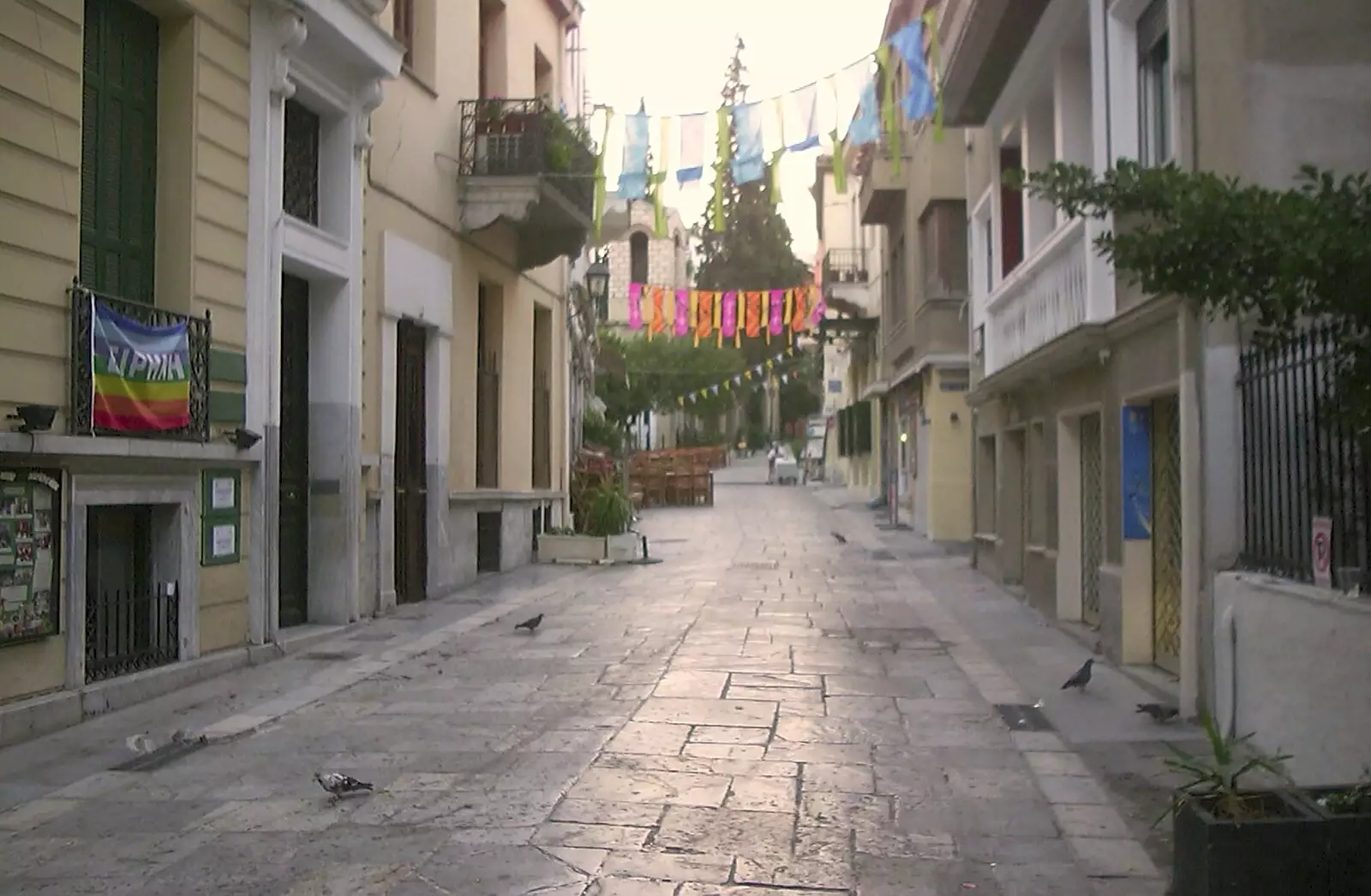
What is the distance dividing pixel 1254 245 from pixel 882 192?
69.8ft

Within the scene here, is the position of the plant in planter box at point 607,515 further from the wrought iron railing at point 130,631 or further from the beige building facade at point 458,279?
the wrought iron railing at point 130,631

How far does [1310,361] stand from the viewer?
6363mm

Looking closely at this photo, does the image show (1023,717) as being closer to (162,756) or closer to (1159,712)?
(1159,712)

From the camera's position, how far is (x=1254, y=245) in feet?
14.4

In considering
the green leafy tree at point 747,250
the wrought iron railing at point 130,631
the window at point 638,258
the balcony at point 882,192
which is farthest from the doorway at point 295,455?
the green leafy tree at point 747,250

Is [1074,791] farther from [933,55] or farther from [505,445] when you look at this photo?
[505,445]

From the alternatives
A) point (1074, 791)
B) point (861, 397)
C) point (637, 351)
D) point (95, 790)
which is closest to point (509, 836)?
point (95, 790)

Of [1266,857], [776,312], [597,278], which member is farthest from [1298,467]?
[776,312]

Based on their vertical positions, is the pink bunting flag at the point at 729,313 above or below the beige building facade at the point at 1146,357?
above

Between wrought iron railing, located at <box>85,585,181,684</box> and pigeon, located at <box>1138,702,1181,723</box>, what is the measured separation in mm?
6891

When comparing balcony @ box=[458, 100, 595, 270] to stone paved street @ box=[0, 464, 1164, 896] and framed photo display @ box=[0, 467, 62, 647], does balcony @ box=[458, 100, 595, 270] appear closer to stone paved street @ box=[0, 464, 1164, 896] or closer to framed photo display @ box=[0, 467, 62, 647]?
stone paved street @ box=[0, 464, 1164, 896]

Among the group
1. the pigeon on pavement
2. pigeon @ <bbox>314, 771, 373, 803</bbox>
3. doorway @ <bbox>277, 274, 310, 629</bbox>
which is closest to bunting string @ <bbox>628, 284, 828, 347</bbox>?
doorway @ <bbox>277, 274, 310, 629</bbox>

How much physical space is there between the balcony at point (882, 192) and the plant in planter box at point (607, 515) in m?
8.44

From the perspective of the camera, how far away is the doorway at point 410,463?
14328mm
